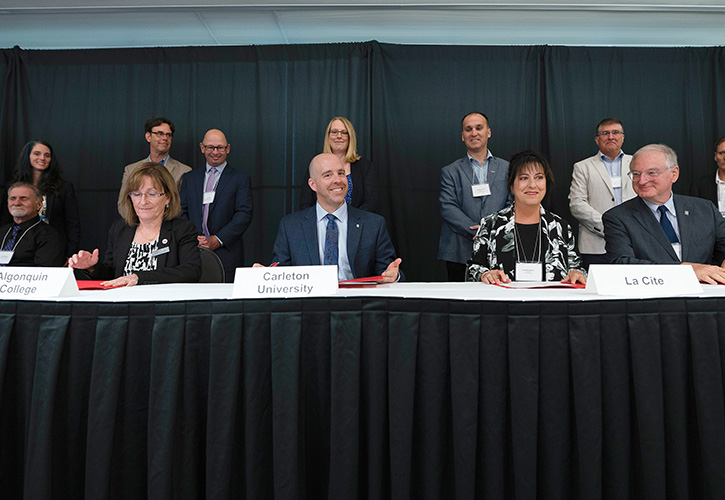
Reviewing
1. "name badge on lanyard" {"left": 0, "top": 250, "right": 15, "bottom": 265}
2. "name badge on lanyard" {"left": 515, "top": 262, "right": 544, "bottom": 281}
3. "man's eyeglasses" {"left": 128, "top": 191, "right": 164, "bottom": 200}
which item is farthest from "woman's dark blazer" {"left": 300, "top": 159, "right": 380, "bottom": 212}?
"name badge on lanyard" {"left": 0, "top": 250, "right": 15, "bottom": 265}

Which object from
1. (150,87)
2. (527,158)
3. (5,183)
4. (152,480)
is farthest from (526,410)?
(5,183)

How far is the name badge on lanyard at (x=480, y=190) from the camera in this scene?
3430 mm

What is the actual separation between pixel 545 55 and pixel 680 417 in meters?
4.08

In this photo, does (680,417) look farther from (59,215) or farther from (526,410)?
(59,215)

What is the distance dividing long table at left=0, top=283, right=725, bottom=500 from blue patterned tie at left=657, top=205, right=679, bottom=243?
3.39 ft

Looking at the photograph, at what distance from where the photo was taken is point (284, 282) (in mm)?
1341

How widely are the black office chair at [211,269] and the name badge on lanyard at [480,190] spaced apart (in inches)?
75.7

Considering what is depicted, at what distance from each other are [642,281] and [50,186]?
13.0ft

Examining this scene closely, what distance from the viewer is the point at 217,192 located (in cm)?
372

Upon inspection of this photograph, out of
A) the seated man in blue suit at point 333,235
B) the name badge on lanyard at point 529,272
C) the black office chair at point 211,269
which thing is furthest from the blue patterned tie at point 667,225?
the black office chair at point 211,269

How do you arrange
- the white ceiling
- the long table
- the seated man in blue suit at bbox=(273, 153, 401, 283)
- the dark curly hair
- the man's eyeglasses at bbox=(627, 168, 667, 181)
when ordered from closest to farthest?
the long table → the man's eyeglasses at bbox=(627, 168, 667, 181) → the seated man in blue suit at bbox=(273, 153, 401, 283) → the dark curly hair → the white ceiling

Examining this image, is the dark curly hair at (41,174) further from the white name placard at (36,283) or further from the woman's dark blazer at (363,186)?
the white name placard at (36,283)

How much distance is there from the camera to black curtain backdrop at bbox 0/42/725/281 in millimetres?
4535

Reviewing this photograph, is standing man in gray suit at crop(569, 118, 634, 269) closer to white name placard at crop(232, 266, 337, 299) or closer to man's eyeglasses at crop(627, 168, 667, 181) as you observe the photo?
man's eyeglasses at crop(627, 168, 667, 181)
